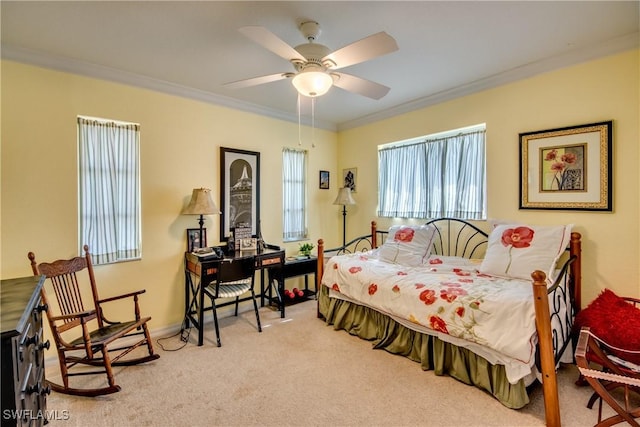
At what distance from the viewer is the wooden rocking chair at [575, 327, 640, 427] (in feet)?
4.66

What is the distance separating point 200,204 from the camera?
3.08 meters

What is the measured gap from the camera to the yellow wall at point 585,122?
232cm

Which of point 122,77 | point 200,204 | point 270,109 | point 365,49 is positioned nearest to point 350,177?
point 270,109

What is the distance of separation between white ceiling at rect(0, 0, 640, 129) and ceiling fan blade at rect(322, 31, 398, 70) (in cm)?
32

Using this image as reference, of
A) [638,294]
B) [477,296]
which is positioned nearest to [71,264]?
[477,296]

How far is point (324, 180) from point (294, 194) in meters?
0.59

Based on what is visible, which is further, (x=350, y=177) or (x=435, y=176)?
(x=350, y=177)

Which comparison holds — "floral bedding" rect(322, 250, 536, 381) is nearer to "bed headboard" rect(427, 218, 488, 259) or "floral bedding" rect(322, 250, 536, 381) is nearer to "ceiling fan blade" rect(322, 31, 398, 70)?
"bed headboard" rect(427, 218, 488, 259)

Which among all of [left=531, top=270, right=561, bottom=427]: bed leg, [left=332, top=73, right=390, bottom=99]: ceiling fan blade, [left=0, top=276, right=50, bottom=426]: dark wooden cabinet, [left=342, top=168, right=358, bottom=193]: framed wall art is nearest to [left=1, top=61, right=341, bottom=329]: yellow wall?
[left=342, top=168, right=358, bottom=193]: framed wall art

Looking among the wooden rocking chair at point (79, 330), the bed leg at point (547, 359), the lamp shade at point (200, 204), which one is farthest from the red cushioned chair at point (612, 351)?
the lamp shade at point (200, 204)

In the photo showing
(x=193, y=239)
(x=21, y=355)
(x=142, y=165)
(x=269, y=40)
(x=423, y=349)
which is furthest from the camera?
(x=193, y=239)

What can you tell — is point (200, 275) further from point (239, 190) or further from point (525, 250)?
point (525, 250)

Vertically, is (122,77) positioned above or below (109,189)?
above

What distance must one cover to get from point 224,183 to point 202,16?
1.85m
